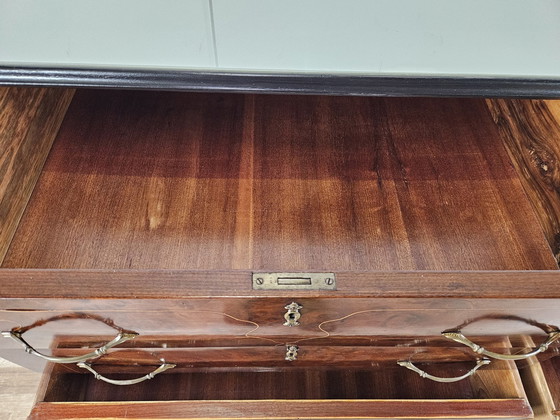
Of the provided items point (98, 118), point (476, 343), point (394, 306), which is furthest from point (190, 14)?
point (476, 343)

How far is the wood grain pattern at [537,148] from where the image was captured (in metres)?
0.50

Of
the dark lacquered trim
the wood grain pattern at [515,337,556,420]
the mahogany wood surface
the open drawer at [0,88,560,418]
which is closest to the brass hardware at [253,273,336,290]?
the open drawer at [0,88,560,418]

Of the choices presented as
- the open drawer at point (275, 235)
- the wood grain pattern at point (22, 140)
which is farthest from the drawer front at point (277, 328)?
the wood grain pattern at point (22, 140)

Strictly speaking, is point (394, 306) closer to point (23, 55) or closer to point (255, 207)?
point (255, 207)

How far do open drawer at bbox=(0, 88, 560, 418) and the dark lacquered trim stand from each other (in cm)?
11

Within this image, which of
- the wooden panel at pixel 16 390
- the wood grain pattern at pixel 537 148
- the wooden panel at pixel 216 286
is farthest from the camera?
the wooden panel at pixel 16 390

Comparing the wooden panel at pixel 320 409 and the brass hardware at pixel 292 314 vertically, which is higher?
the brass hardware at pixel 292 314

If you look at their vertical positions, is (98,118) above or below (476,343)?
above

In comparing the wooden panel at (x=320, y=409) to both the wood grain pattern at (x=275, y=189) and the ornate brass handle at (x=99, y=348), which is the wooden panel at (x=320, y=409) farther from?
the wood grain pattern at (x=275, y=189)

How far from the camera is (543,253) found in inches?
18.3

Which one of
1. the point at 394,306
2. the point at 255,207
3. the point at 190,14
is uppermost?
the point at 190,14

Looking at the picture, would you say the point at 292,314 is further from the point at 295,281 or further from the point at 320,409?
the point at 320,409

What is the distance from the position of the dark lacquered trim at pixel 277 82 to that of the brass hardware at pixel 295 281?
5.8 inches

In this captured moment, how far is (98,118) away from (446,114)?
39 centimetres
